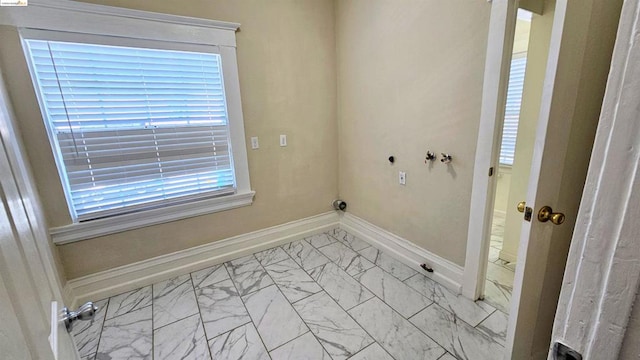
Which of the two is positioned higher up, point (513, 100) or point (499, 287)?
point (513, 100)

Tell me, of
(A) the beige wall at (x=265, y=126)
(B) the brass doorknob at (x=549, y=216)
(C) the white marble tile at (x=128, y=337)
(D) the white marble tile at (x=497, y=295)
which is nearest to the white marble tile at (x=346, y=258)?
(A) the beige wall at (x=265, y=126)

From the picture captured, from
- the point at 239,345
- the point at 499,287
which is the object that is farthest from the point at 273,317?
the point at 499,287

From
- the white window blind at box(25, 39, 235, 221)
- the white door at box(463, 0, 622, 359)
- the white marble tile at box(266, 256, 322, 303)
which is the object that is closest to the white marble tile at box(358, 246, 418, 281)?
the white marble tile at box(266, 256, 322, 303)

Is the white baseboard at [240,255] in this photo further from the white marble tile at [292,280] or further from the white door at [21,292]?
the white door at [21,292]

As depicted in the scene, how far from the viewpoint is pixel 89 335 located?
1698mm

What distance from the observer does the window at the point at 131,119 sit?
5.73 feet

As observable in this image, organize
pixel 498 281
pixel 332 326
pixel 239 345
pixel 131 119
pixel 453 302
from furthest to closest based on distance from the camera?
pixel 498 281, pixel 131 119, pixel 453 302, pixel 332 326, pixel 239 345

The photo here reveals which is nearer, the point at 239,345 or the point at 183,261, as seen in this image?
the point at 239,345

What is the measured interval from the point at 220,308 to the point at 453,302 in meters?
1.67

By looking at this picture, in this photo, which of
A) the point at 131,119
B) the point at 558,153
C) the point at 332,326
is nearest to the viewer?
the point at 558,153

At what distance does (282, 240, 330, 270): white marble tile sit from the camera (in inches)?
94.7

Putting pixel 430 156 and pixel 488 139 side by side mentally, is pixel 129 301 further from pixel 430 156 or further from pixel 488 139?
pixel 488 139

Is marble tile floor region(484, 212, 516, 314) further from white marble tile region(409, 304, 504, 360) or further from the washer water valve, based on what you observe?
the washer water valve

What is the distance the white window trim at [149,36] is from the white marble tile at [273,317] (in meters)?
0.89
